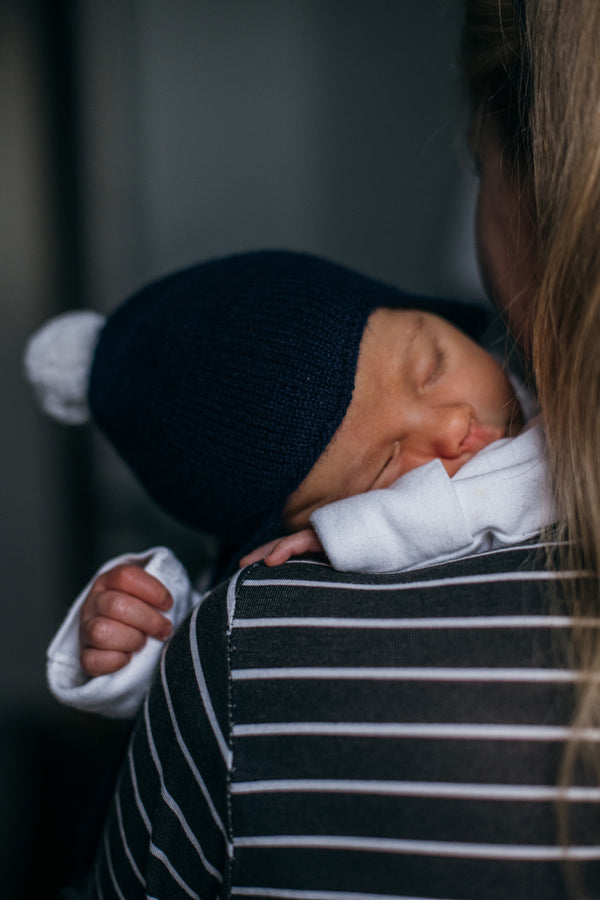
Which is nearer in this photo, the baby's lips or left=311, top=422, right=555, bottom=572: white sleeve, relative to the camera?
left=311, top=422, right=555, bottom=572: white sleeve

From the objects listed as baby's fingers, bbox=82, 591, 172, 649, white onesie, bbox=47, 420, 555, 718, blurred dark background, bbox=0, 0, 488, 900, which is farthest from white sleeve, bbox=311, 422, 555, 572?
blurred dark background, bbox=0, 0, 488, 900

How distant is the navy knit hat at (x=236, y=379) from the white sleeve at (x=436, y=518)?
0.13 metres

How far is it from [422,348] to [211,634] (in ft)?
1.46

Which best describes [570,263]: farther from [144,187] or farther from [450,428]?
[144,187]

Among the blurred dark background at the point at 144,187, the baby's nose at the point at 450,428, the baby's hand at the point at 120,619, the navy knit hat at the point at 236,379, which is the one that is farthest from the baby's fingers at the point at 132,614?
the blurred dark background at the point at 144,187

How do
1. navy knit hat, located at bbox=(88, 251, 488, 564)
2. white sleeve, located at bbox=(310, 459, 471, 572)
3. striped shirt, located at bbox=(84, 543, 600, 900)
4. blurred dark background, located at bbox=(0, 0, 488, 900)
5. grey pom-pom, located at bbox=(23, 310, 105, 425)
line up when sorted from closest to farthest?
striped shirt, located at bbox=(84, 543, 600, 900)
white sleeve, located at bbox=(310, 459, 471, 572)
navy knit hat, located at bbox=(88, 251, 488, 564)
grey pom-pom, located at bbox=(23, 310, 105, 425)
blurred dark background, located at bbox=(0, 0, 488, 900)

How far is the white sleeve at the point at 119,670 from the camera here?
0.80 metres

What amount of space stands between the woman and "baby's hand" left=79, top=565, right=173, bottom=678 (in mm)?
169

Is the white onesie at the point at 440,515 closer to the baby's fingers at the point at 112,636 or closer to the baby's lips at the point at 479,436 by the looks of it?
the baby's lips at the point at 479,436

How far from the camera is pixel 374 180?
2.04 m

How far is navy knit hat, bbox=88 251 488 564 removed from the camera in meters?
0.79

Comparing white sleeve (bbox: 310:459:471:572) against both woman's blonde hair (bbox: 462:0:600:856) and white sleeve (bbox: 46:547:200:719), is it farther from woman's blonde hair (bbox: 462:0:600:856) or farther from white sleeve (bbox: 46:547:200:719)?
white sleeve (bbox: 46:547:200:719)

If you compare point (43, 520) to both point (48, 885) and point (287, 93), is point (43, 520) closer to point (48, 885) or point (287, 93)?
point (48, 885)

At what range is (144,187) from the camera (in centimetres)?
198
